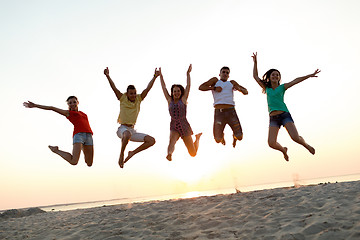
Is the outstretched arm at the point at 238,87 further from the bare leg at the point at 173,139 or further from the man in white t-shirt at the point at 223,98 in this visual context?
the bare leg at the point at 173,139

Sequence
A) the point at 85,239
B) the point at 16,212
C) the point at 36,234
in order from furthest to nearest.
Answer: the point at 16,212, the point at 36,234, the point at 85,239

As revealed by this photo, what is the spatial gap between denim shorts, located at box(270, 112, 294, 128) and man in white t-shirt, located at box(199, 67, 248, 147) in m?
1.26

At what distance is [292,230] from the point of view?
4328 mm

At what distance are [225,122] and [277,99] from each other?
1634mm

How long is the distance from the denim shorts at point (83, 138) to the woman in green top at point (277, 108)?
4759 mm

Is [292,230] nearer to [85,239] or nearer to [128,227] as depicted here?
[128,227]

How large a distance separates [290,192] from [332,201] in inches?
52.4

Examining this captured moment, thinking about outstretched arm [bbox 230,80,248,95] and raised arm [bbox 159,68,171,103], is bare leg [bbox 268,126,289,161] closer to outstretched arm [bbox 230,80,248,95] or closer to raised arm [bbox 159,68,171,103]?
outstretched arm [bbox 230,80,248,95]

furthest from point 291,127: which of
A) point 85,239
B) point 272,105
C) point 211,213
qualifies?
point 85,239

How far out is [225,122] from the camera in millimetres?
8656

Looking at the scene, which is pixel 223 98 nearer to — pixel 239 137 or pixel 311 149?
pixel 239 137

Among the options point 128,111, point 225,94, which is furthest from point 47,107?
point 225,94

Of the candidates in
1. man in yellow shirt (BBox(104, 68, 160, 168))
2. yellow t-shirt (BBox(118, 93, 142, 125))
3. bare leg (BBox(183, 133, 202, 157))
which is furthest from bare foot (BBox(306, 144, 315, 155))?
yellow t-shirt (BBox(118, 93, 142, 125))

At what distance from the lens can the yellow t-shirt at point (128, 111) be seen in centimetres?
811
